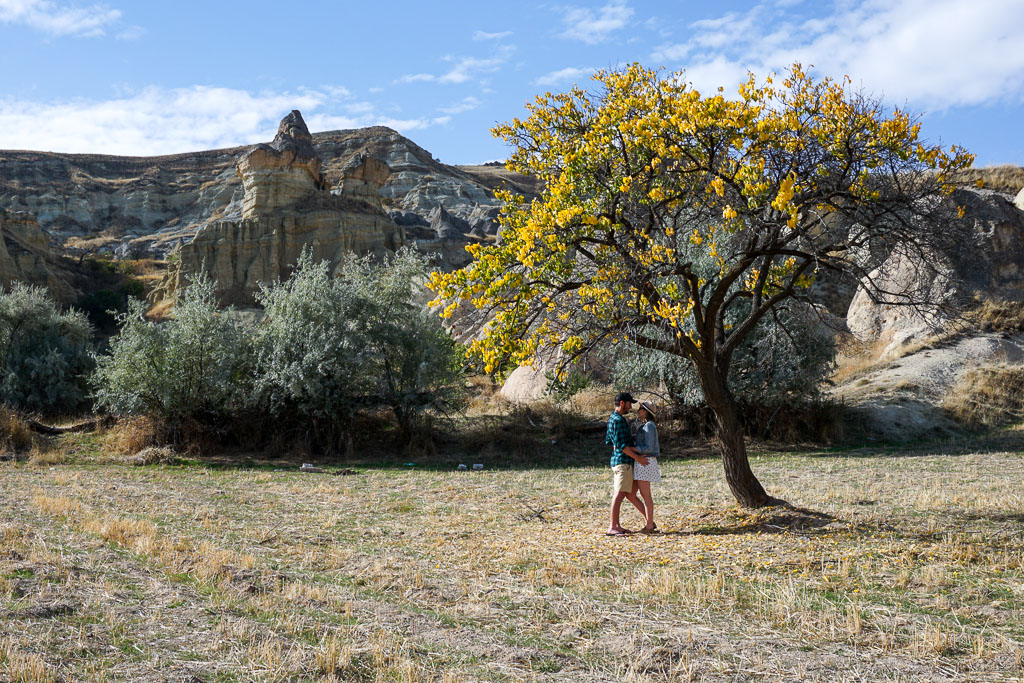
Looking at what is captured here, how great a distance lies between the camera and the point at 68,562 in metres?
7.11

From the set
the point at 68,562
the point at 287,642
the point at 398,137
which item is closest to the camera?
the point at 287,642

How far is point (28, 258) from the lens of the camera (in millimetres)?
45312

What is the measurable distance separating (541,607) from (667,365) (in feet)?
40.3

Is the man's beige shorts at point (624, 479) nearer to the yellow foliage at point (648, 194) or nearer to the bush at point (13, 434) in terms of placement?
the yellow foliage at point (648, 194)

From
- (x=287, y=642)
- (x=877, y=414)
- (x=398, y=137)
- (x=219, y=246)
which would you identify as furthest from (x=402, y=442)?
(x=398, y=137)

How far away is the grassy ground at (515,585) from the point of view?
4.93m

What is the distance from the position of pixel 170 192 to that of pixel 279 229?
47270mm

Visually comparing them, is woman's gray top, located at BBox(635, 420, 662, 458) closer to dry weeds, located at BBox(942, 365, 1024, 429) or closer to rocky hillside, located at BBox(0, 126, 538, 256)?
dry weeds, located at BBox(942, 365, 1024, 429)

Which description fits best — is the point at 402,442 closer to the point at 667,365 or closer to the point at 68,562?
the point at 667,365

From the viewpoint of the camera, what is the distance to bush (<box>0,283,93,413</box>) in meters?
23.4

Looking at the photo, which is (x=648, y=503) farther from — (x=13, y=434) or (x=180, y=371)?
(x=13, y=434)

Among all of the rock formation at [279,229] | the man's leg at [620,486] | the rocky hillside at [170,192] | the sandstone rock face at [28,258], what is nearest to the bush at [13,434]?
the man's leg at [620,486]

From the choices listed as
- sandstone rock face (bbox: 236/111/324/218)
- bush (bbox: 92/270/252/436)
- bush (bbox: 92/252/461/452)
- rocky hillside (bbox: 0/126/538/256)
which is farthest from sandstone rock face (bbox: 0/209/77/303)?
bush (bbox: 92/252/461/452)

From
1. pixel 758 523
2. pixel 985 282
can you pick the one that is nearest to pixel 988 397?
pixel 985 282
